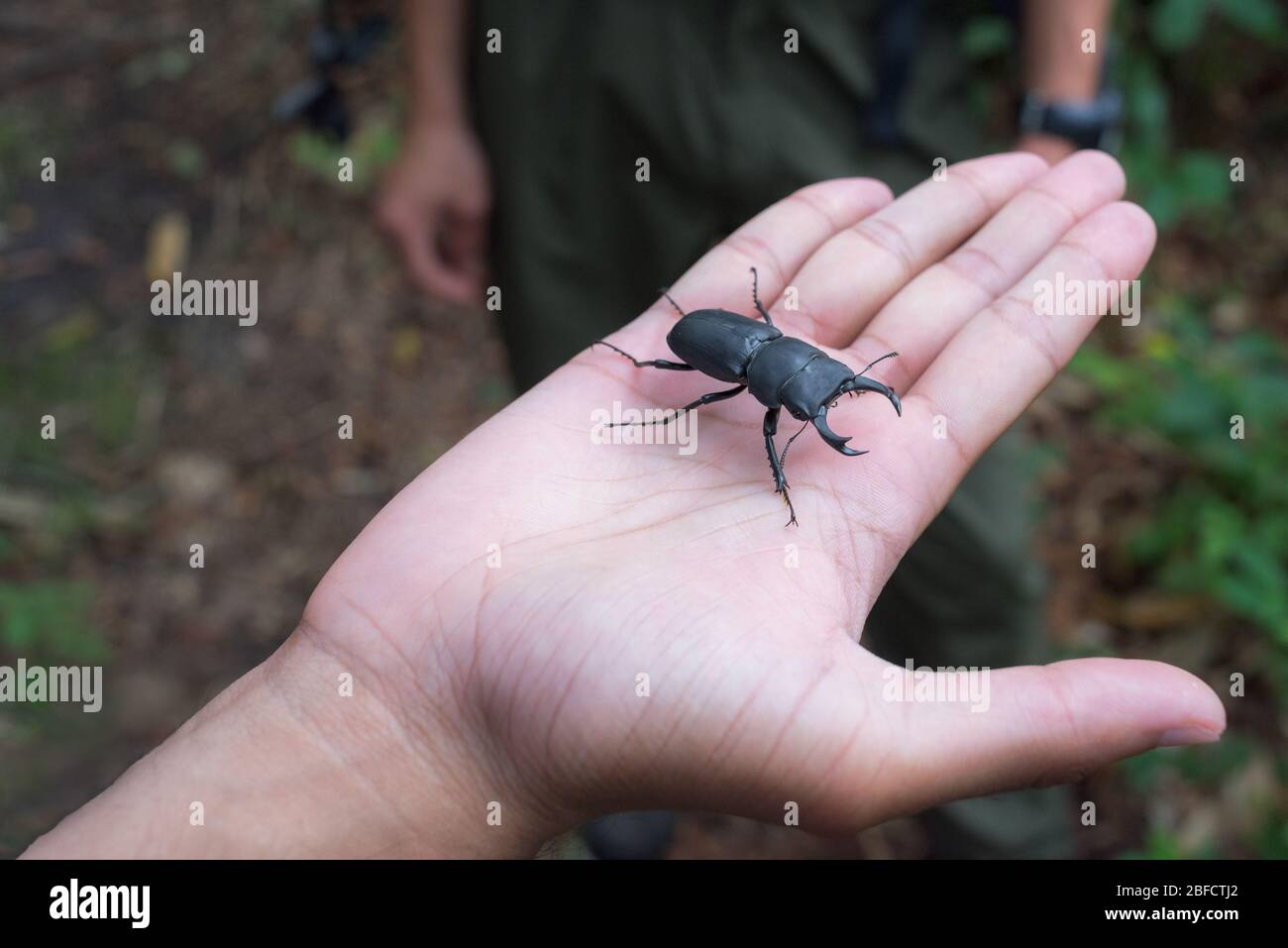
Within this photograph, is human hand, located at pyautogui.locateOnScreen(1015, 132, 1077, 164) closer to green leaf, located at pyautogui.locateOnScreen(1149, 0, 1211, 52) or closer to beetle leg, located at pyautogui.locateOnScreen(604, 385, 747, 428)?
beetle leg, located at pyautogui.locateOnScreen(604, 385, 747, 428)

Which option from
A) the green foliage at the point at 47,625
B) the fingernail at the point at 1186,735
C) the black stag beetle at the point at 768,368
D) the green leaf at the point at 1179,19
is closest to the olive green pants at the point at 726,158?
the black stag beetle at the point at 768,368

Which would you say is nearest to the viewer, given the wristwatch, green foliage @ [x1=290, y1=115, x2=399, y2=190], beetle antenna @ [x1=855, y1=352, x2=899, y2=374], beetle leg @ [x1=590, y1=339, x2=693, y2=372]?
beetle antenna @ [x1=855, y1=352, x2=899, y2=374]

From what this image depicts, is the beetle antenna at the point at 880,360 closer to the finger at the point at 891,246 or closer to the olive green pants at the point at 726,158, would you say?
the finger at the point at 891,246

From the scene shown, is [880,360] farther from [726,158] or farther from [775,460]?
[726,158]

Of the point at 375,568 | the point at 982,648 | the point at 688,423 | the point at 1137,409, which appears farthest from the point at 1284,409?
the point at 375,568

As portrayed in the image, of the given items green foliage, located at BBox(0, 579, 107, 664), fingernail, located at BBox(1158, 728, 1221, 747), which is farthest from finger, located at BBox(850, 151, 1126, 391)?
green foliage, located at BBox(0, 579, 107, 664)

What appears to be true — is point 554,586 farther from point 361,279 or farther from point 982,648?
point 361,279

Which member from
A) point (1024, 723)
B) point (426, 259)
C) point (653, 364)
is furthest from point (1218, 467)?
point (426, 259)
